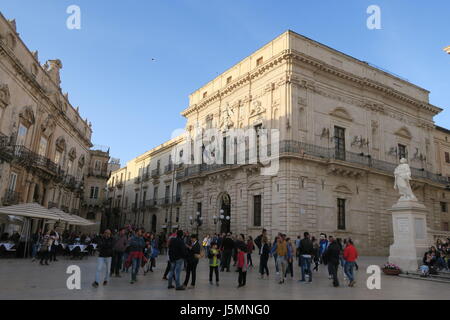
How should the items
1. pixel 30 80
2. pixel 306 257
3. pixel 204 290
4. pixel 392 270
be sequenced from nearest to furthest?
pixel 204 290 → pixel 306 257 → pixel 392 270 → pixel 30 80

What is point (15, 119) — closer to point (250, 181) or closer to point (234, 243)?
point (250, 181)

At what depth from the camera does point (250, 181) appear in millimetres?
23734

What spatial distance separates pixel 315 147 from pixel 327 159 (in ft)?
3.49

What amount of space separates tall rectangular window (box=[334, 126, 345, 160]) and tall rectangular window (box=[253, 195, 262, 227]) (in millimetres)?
6063

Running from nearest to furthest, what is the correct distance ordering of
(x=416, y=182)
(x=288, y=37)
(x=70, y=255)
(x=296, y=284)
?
(x=296, y=284), (x=70, y=255), (x=288, y=37), (x=416, y=182)

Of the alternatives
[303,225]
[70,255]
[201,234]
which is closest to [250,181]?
[303,225]

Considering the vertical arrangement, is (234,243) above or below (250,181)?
below

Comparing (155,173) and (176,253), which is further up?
(155,173)

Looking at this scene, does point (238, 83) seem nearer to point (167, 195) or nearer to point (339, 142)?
point (339, 142)

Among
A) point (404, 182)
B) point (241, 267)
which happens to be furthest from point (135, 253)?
point (404, 182)

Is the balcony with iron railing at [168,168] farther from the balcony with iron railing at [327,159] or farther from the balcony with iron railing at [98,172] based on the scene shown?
the balcony with iron railing at [327,159]

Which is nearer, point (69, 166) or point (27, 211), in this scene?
point (27, 211)

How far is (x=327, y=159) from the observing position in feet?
73.3
